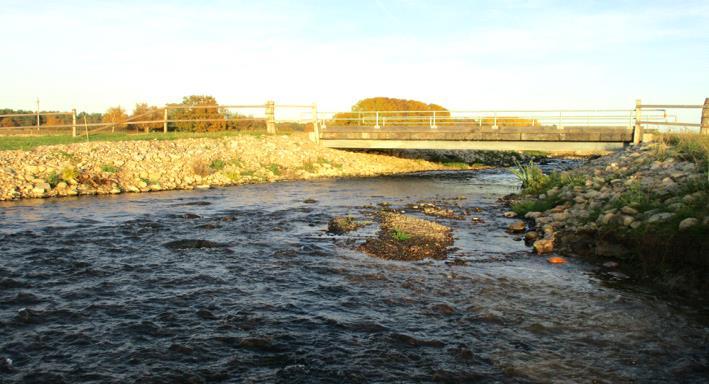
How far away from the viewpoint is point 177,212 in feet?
53.4

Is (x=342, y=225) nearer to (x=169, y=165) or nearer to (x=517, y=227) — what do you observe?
(x=517, y=227)

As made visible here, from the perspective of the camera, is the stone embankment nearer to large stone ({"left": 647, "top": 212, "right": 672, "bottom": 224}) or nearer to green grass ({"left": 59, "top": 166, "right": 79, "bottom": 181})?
green grass ({"left": 59, "top": 166, "right": 79, "bottom": 181})

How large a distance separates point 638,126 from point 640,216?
652 inches

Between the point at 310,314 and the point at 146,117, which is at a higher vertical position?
the point at 146,117

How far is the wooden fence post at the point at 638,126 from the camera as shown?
2531 cm

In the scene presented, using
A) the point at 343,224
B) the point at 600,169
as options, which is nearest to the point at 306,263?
the point at 343,224

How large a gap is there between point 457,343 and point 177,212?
11602mm

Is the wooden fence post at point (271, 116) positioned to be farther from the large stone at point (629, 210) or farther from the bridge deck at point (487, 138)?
the large stone at point (629, 210)

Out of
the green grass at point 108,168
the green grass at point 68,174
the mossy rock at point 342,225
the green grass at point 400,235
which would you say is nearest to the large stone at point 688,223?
the green grass at point 400,235

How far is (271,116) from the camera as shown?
112 feet

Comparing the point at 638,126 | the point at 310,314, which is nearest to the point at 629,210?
the point at 310,314

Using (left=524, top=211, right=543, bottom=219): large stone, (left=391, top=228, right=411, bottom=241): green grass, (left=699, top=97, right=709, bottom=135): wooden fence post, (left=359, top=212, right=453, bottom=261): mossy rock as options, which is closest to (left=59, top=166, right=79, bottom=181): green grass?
(left=359, top=212, right=453, bottom=261): mossy rock

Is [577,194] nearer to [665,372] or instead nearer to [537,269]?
[537,269]

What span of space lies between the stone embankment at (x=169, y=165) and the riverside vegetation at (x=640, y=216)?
45.9 feet
